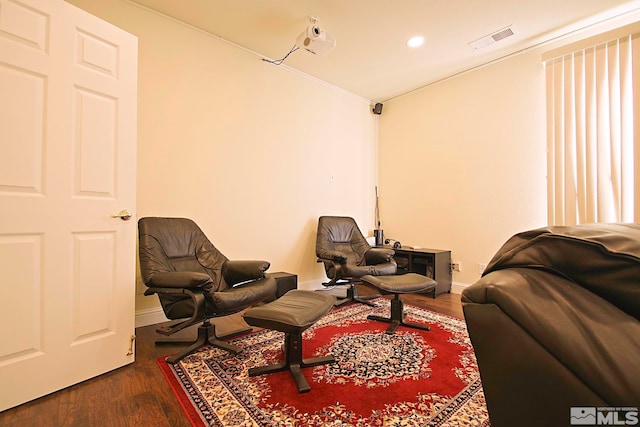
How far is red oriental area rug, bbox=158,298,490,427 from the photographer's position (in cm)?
141

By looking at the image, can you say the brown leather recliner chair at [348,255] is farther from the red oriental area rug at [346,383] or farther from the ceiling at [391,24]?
the ceiling at [391,24]

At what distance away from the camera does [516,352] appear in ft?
1.93

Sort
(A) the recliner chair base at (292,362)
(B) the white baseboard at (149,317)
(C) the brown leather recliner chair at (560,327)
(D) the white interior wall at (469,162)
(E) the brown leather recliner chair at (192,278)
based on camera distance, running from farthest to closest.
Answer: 1. (D) the white interior wall at (469,162)
2. (B) the white baseboard at (149,317)
3. (E) the brown leather recliner chair at (192,278)
4. (A) the recliner chair base at (292,362)
5. (C) the brown leather recliner chair at (560,327)

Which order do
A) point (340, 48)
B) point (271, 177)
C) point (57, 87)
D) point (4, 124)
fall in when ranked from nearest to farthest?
point (4, 124), point (57, 87), point (340, 48), point (271, 177)

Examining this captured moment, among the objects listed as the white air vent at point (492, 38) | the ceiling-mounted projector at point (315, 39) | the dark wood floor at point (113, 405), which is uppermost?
the white air vent at point (492, 38)

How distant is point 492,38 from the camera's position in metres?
3.04

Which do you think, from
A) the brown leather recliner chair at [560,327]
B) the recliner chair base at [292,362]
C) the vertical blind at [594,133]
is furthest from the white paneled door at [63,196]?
the vertical blind at [594,133]

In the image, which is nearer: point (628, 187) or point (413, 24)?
point (628, 187)

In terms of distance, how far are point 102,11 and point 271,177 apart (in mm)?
2009

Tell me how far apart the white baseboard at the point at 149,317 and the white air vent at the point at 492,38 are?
4.06 meters

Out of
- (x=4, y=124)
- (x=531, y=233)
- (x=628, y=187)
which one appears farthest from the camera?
(x=628, y=187)

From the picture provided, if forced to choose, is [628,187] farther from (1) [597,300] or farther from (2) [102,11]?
(2) [102,11]

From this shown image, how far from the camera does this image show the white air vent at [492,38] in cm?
292

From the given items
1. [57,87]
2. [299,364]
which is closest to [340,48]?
[57,87]
